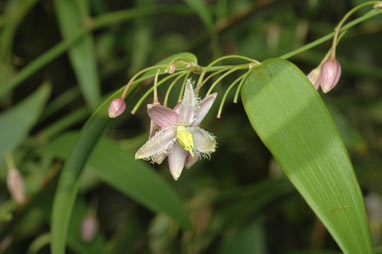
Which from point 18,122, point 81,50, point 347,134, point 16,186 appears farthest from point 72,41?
point 347,134

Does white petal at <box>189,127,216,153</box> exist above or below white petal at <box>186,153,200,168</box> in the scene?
above

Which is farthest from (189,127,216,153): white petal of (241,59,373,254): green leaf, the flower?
(241,59,373,254): green leaf

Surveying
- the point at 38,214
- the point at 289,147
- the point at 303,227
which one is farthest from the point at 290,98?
the point at 303,227

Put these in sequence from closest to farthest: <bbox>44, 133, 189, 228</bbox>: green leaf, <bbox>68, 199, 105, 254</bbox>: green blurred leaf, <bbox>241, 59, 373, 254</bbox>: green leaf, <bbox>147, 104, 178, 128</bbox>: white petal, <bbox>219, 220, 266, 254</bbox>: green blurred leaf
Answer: <bbox>241, 59, 373, 254</bbox>: green leaf → <bbox>147, 104, 178, 128</bbox>: white petal → <bbox>44, 133, 189, 228</bbox>: green leaf → <bbox>68, 199, 105, 254</bbox>: green blurred leaf → <bbox>219, 220, 266, 254</bbox>: green blurred leaf

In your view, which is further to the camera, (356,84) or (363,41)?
(356,84)

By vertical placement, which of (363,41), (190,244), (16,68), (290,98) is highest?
(16,68)

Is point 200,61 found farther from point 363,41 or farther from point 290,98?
point 290,98

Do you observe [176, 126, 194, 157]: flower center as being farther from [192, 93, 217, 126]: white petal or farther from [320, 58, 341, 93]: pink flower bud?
[320, 58, 341, 93]: pink flower bud
